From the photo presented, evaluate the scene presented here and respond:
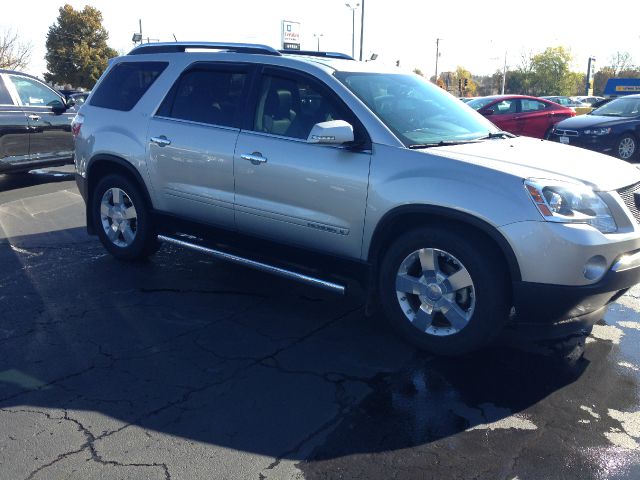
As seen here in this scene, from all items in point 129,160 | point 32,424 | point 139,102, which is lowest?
point 32,424

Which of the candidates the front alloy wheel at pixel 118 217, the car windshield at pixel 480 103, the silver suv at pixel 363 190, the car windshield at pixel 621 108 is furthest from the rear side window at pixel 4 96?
the car windshield at pixel 621 108

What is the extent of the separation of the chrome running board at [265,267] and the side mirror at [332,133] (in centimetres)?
99

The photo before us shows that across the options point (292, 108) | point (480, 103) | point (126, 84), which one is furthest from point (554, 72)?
point (292, 108)

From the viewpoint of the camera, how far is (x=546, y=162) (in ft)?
13.7

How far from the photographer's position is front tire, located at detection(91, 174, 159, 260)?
5.92 m

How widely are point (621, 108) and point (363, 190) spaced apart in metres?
12.9

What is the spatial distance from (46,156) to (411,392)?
28.2ft

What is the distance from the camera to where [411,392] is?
373 cm

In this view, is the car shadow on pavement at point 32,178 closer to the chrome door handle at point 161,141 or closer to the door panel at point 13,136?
the door panel at point 13,136

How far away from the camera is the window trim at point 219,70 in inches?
201

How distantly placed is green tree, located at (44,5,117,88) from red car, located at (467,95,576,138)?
144 feet

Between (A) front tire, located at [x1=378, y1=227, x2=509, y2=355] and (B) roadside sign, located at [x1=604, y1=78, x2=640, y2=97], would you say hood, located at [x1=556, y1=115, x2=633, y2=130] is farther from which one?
(B) roadside sign, located at [x1=604, y1=78, x2=640, y2=97]

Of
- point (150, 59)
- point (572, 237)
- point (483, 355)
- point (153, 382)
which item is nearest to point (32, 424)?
point (153, 382)

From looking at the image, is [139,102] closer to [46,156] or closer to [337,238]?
[337,238]
